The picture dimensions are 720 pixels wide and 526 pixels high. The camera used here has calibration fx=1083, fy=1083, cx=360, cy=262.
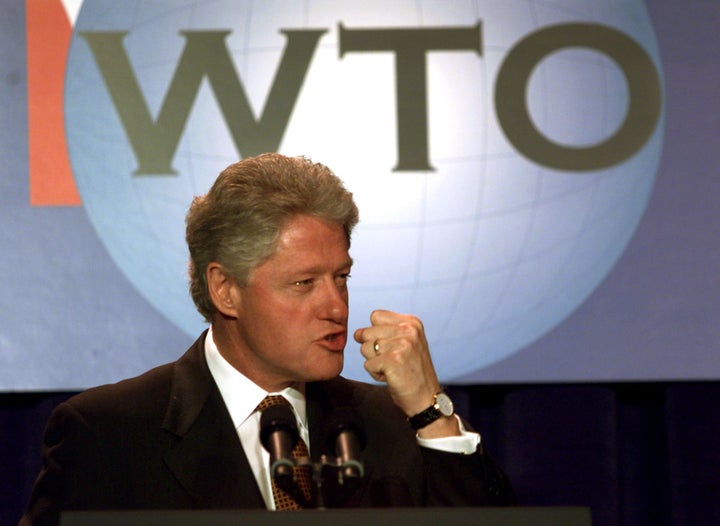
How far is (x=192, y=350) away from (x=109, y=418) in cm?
23

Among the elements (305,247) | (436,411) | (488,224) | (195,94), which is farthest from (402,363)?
(195,94)

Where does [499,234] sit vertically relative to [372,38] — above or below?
below

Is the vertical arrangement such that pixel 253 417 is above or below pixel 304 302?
below

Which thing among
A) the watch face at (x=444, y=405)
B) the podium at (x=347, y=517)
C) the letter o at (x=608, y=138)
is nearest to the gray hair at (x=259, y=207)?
the watch face at (x=444, y=405)

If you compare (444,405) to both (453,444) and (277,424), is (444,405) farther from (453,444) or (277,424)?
(277,424)

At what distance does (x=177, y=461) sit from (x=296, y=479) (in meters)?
0.22

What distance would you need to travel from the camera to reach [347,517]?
1.28 m

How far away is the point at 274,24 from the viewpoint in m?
3.16

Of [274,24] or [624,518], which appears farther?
[624,518]

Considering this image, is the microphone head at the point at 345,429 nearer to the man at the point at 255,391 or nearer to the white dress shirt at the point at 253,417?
the man at the point at 255,391

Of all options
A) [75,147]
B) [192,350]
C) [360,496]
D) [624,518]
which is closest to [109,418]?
[192,350]

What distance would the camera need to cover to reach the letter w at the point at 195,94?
314cm

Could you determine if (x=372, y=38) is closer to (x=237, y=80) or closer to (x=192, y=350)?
(x=237, y=80)

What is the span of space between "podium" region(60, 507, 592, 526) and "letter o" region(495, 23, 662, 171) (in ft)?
6.58
